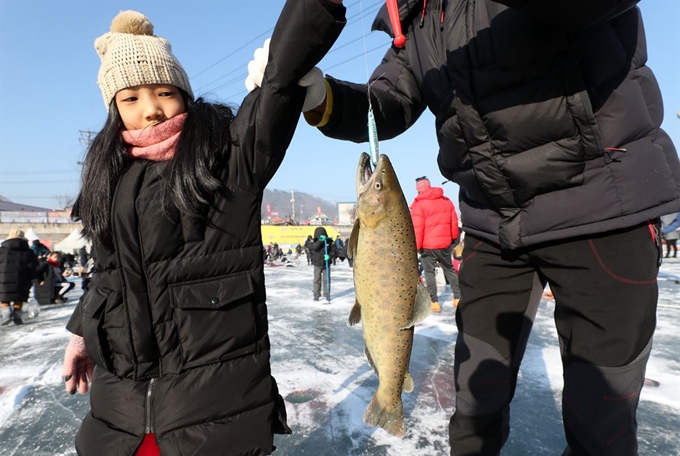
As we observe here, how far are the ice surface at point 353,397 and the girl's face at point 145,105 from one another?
6.59ft

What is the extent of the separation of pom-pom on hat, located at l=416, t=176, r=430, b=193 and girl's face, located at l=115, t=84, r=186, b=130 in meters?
5.15

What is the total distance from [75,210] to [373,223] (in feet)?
4.38

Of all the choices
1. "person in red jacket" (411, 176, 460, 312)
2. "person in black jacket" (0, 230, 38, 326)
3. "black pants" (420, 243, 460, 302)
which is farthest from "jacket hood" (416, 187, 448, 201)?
"person in black jacket" (0, 230, 38, 326)

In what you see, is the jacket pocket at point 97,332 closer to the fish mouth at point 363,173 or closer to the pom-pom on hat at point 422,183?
the fish mouth at point 363,173

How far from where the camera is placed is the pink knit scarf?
1.58 m

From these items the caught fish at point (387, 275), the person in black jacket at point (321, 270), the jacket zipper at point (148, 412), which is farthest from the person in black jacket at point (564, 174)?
the person in black jacket at point (321, 270)

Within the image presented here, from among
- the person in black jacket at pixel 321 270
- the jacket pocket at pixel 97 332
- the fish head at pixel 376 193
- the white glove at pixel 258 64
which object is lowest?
the person in black jacket at pixel 321 270

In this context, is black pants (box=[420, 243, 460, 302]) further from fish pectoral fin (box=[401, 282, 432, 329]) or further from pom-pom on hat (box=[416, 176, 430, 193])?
fish pectoral fin (box=[401, 282, 432, 329])

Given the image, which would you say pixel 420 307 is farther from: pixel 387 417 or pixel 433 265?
pixel 433 265

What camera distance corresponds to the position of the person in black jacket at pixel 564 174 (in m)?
1.41

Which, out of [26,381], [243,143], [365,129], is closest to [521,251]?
[365,129]

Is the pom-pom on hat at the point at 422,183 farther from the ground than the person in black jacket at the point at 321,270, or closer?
farther from the ground

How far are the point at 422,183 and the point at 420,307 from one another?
5.19 m

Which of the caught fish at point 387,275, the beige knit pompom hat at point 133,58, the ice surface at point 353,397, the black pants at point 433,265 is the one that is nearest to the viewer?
the caught fish at point 387,275
